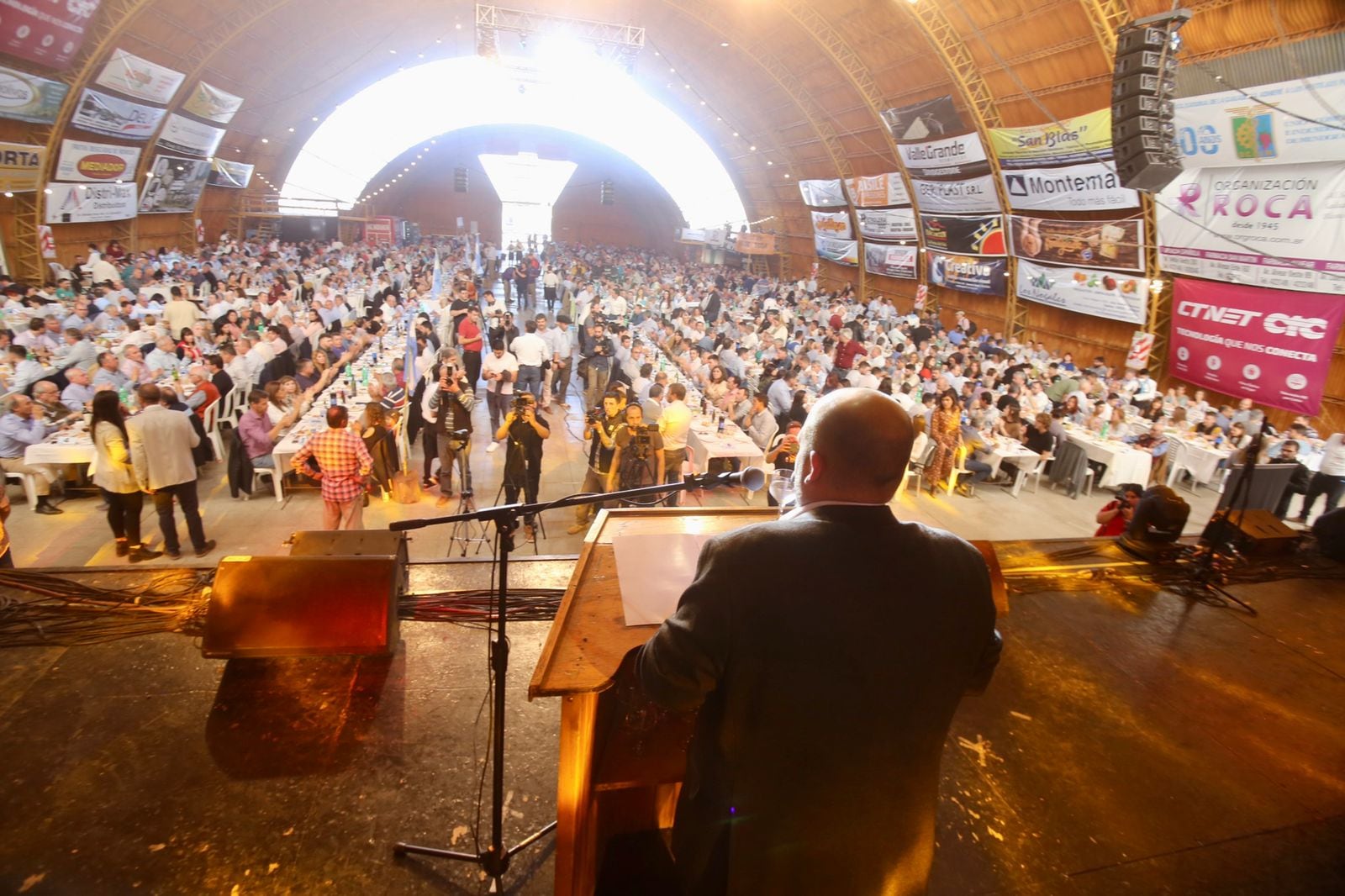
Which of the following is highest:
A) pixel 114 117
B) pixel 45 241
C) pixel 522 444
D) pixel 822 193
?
pixel 822 193

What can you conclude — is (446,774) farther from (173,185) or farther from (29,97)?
(173,185)

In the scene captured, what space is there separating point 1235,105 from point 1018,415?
19.5 feet

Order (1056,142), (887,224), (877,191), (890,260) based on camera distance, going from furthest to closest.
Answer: (890,260) < (887,224) < (877,191) < (1056,142)

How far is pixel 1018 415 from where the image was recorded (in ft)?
31.0

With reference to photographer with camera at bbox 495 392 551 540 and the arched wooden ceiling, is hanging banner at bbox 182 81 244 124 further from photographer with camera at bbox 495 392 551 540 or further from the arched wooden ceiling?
photographer with camera at bbox 495 392 551 540

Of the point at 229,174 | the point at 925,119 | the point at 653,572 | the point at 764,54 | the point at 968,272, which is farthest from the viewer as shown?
the point at 229,174

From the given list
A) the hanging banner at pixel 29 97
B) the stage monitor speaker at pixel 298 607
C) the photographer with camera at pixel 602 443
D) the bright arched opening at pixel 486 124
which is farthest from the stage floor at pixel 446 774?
the bright arched opening at pixel 486 124

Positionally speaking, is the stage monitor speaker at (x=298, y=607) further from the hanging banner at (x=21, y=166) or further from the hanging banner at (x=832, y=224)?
the hanging banner at (x=832, y=224)

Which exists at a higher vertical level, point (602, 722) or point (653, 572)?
Answer: point (653, 572)

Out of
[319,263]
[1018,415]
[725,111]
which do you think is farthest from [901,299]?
[319,263]

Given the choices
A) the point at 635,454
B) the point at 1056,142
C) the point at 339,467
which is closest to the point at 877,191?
the point at 1056,142

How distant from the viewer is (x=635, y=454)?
6.38 metres

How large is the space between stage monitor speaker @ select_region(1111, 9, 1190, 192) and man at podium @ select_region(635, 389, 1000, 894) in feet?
30.7

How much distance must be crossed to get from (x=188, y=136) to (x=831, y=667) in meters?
24.4
